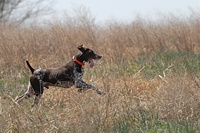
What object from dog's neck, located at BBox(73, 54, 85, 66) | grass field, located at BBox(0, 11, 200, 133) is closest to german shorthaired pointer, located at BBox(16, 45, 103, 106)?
dog's neck, located at BBox(73, 54, 85, 66)

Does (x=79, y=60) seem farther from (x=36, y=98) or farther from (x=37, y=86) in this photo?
(x=36, y=98)

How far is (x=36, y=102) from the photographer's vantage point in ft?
19.0

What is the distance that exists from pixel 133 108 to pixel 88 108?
1.91ft

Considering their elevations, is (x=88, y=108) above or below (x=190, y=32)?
above

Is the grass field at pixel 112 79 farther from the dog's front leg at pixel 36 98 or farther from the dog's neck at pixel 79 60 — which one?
the dog's neck at pixel 79 60

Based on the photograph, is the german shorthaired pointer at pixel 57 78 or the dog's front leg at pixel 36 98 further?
the german shorthaired pointer at pixel 57 78

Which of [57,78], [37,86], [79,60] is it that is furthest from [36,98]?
[79,60]

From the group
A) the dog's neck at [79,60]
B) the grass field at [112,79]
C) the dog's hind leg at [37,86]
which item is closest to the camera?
the grass field at [112,79]

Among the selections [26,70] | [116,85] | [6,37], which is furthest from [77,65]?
[6,37]

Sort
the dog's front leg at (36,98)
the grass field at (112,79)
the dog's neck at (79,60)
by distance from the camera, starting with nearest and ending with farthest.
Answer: the grass field at (112,79) < the dog's front leg at (36,98) < the dog's neck at (79,60)

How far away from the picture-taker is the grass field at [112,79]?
470 centimetres

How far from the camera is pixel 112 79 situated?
20.7 feet

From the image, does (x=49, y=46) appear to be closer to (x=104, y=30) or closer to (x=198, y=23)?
(x=104, y=30)

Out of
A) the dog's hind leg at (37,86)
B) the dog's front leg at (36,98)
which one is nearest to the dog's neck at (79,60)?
the dog's hind leg at (37,86)
